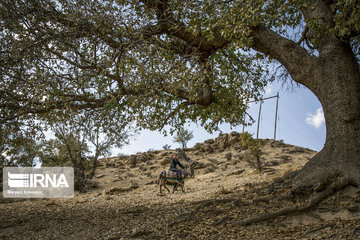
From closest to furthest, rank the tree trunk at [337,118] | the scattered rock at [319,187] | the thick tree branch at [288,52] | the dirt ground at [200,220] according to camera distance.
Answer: the dirt ground at [200,220]
the scattered rock at [319,187]
the tree trunk at [337,118]
the thick tree branch at [288,52]

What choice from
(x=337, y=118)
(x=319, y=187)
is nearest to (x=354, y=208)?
(x=319, y=187)

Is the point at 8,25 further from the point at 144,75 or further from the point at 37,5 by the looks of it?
the point at 144,75

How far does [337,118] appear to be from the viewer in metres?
6.71

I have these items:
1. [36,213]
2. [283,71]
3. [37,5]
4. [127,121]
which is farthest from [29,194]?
[283,71]

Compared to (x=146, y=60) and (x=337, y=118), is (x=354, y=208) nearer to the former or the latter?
(x=337, y=118)

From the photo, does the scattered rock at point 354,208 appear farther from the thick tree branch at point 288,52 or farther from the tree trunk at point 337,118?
the thick tree branch at point 288,52

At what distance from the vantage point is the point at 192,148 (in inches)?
1193

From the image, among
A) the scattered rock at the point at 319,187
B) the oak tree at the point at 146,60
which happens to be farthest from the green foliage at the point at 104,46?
the scattered rock at the point at 319,187

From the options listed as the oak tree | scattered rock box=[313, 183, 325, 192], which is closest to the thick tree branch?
the oak tree

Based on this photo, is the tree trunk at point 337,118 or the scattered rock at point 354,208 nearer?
the scattered rock at point 354,208

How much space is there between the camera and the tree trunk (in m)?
6.21

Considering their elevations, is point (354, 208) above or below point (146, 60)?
below

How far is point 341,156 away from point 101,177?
19.3 m

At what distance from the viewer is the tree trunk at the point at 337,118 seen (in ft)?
20.4
